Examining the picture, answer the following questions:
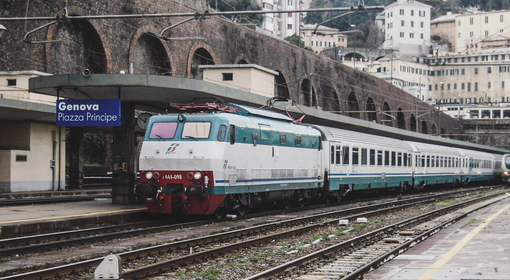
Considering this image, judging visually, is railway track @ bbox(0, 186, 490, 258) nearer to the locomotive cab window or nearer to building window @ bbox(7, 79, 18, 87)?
the locomotive cab window

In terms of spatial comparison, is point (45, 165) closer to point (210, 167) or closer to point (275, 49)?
point (210, 167)

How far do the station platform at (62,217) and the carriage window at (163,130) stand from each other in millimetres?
2321

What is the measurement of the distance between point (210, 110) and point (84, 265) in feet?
25.9

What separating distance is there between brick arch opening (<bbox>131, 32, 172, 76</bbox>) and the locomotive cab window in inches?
817

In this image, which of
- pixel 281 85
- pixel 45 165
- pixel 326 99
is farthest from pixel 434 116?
pixel 45 165

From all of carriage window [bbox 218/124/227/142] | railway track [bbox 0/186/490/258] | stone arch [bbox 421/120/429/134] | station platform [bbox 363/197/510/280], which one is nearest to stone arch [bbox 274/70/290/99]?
carriage window [bbox 218/124/227/142]

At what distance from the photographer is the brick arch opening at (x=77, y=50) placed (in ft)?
109

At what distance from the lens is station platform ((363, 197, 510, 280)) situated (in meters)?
9.20

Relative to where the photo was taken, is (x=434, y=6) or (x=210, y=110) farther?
(x=434, y=6)

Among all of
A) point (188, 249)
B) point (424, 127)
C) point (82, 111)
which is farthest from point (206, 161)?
point (424, 127)

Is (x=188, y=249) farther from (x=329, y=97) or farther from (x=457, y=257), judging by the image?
(x=329, y=97)

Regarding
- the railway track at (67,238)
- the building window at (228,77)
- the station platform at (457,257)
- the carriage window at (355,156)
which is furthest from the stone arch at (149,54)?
the station platform at (457,257)

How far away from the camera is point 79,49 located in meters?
34.5

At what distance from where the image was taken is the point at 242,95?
2166 centimetres
